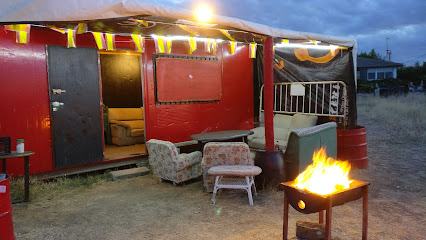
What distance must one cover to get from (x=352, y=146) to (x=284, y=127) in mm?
1654

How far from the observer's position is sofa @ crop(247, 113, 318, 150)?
746 centimetres

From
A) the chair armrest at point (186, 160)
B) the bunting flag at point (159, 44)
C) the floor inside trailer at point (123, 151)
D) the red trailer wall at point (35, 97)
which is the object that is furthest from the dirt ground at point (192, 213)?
the bunting flag at point (159, 44)

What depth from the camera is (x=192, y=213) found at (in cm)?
473

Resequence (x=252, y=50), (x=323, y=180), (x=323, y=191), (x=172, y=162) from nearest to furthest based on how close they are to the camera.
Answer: (x=323, y=191) < (x=323, y=180) < (x=172, y=162) < (x=252, y=50)

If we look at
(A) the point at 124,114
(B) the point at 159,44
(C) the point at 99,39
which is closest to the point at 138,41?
(B) the point at 159,44

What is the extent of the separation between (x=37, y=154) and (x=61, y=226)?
2.29 meters

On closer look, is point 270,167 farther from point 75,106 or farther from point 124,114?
point 124,114

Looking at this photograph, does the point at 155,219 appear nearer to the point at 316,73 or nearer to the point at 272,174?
the point at 272,174

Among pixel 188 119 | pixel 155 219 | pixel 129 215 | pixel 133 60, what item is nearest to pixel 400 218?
pixel 155 219

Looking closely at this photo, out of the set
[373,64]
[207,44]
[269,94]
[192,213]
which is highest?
[373,64]

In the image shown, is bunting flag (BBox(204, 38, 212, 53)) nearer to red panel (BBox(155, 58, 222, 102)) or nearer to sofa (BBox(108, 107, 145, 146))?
red panel (BBox(155, 58, 222, 102))

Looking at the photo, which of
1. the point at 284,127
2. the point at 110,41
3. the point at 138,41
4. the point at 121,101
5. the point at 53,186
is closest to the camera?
the point at 53,186

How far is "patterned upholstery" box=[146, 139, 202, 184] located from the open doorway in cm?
313

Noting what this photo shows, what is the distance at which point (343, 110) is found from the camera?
721 cm
